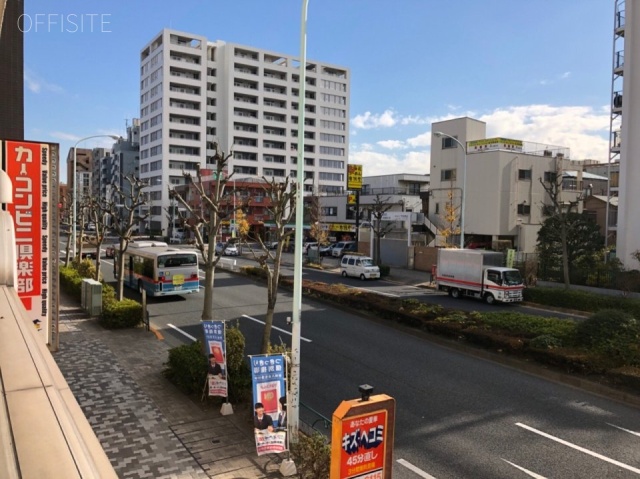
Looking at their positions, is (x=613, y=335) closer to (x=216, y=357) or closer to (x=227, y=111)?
(x=216, y=357)

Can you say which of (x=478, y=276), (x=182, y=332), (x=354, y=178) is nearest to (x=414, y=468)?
(x=182, y=332)

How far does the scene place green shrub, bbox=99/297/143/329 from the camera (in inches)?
683

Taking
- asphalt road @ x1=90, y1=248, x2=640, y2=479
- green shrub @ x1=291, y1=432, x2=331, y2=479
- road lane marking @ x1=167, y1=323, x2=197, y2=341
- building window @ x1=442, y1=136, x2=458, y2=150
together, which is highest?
building window @ x1=442, y1=136, x2=458, y2=150

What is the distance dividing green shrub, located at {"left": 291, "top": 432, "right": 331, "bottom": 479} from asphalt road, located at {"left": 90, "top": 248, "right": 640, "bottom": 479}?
1.33m

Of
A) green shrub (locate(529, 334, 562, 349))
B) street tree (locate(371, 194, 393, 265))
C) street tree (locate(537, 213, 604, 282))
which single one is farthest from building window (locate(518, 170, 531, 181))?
green shrub (locate(529, 334, 562, 349))

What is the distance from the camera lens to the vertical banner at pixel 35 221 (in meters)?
12.6

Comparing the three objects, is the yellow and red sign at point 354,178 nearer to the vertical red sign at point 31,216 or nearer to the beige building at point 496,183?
the beige building at point 496,183

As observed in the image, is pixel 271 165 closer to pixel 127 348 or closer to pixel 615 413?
pixel 127 348

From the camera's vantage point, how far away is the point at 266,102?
8625 centimetres

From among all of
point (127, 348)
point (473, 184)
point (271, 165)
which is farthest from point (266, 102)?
point (127, 348)

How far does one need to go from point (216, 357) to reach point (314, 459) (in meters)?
3.35

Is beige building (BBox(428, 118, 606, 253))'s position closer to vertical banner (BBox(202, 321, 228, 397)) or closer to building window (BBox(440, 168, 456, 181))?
building window (BBox(440, 168, 456, 181))

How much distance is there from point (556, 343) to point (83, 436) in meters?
15.0

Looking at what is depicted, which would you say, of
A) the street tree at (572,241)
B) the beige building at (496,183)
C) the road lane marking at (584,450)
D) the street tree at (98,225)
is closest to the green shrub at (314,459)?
the road lane marking at (584,450)
